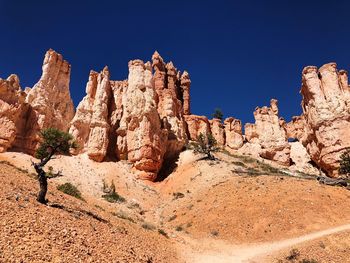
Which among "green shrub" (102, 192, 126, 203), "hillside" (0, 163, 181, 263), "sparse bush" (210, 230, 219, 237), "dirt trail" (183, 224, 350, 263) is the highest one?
"green shrub" (102, 192, 126, 203)

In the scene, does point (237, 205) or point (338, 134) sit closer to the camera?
point (237, 205)

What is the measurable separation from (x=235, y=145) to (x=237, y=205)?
151 feet

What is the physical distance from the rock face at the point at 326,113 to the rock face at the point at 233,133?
56.9 ft

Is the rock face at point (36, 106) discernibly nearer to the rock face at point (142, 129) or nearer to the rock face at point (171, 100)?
the rock face at point (142, 129)

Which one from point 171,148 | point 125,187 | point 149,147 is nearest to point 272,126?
point 171,148

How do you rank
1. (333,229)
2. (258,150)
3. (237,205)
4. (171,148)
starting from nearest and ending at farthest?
(333,229)
(237,205)
(171,148)
(258,150)

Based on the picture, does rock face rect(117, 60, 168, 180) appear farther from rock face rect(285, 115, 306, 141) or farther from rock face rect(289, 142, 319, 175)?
rock face rect(285, 115, 306, 141)

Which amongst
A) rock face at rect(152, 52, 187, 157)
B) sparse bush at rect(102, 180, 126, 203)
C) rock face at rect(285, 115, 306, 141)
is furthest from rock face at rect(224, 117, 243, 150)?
sparse bush at rect(102, 180, 126, 203)

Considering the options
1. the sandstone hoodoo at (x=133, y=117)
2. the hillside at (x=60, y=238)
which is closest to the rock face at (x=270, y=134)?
the sandstone hoodoo at (x=133, y=117)

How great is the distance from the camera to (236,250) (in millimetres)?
17328

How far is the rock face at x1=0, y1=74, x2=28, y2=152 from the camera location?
109 feet

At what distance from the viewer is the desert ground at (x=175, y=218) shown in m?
10.4

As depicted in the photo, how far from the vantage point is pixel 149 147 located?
1492 inches

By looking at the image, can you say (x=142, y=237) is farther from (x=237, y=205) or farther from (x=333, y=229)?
(x=333, y=229)
